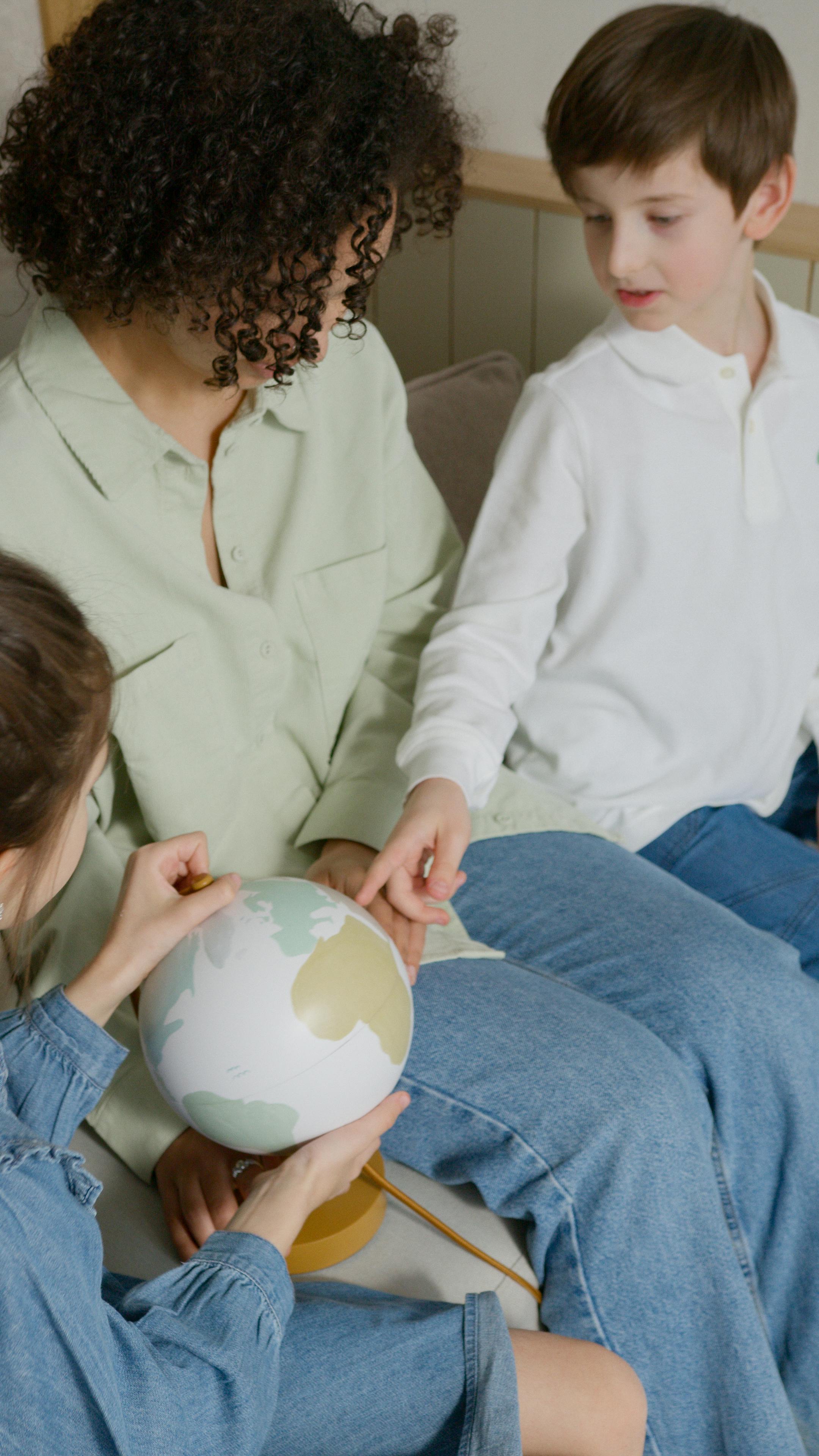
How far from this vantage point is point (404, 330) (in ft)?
7.55

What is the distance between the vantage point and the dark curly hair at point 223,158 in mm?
1005

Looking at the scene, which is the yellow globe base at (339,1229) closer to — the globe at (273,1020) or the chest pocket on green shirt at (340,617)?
the globe at (273,1020)

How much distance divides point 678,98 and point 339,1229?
3.67ft

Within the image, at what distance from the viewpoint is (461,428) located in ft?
5.97

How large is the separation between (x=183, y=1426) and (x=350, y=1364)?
A: 0.16m

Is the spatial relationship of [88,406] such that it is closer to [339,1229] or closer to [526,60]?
[339,1229]

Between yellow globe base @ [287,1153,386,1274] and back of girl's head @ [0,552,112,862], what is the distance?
0.43 meters

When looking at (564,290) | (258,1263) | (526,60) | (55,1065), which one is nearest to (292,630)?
(55,1065)

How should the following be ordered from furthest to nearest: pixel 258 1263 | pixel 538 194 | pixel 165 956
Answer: pixel 538 194, pixel 165 956, pixel 258 1263

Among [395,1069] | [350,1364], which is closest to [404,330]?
[395,1069]

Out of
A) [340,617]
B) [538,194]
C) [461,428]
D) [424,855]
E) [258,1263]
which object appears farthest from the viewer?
[538,194]

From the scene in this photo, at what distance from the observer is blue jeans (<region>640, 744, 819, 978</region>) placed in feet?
4.70

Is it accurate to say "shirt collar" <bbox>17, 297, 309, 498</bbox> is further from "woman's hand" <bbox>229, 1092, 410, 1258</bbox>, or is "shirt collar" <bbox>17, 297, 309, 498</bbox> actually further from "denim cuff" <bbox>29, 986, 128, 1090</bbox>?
"woman's hand" <bbox>229, 1092, 410, 1258</bbox>

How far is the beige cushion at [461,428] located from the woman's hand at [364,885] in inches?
24.7
